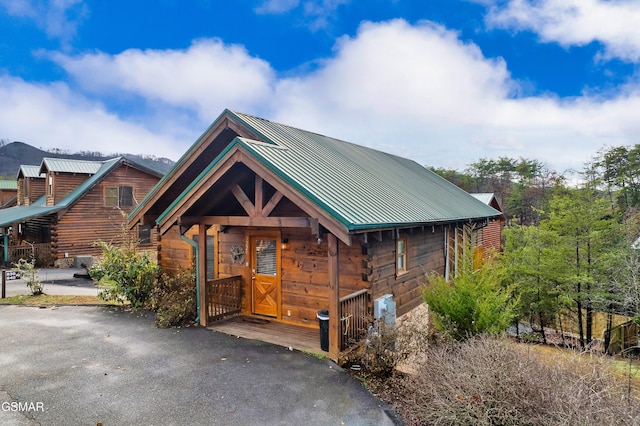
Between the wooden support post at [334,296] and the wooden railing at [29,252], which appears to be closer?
the wooden support post at [334,296]

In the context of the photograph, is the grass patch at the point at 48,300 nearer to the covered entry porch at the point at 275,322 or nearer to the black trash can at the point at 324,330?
the covered entry porch at the point at 275,322

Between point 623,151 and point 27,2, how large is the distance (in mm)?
45888

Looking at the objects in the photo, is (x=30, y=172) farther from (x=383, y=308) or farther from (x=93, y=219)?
(x=383, y=308)

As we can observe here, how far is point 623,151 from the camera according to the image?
3294 centimetres

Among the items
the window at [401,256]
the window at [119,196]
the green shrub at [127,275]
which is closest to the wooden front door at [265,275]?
the window at [401,256]

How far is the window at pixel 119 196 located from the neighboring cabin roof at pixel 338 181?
1727 cm

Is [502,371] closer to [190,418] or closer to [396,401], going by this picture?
[396,401]

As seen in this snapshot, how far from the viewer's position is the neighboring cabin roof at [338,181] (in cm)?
713

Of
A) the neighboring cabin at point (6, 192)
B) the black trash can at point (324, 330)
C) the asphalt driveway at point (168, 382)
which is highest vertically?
the neighboring cabin at point (6, 192)

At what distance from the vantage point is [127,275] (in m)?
11.2

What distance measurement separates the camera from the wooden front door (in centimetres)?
977

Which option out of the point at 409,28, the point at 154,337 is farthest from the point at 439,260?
the point at 409,28

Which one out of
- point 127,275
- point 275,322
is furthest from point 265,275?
point 127,275

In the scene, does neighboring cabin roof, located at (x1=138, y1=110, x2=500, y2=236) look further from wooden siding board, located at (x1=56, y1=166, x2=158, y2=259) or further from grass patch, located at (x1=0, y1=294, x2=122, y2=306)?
wooden siding board, located at (x1=56, y1=166, x2=158, y2=259)
